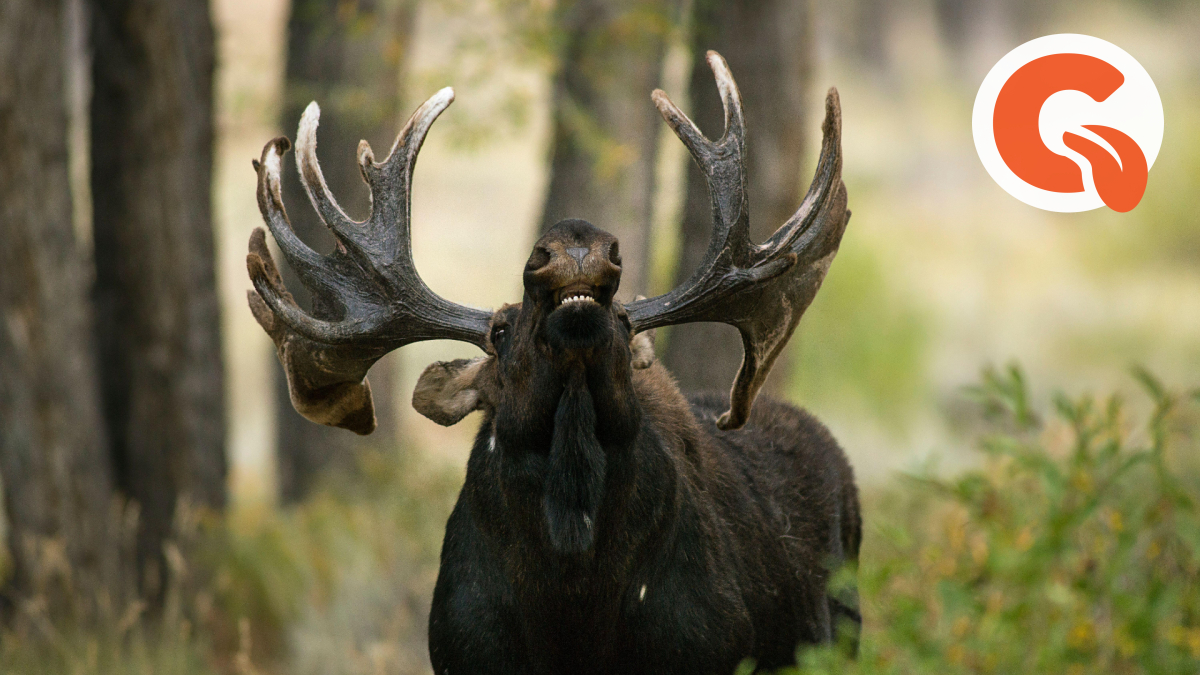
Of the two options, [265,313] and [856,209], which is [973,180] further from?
[265,313]

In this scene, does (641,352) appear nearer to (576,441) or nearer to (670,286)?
(576,441)

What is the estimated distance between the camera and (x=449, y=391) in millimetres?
4199

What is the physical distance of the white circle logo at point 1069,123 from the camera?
177 inches

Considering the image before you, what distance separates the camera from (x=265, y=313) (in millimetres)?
4387

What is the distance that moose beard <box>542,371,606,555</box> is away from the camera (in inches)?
134

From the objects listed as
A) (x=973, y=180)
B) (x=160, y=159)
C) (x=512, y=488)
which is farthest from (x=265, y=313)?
(x=973, y=180)

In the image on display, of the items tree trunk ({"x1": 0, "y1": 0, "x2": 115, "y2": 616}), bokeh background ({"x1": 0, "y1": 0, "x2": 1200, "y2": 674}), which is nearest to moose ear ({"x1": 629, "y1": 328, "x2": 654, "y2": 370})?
bokeh background ({"x1": 0, "y1": 0, "x2": 1200, "y2": 674})

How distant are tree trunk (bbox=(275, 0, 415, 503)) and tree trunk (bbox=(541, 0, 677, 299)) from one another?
1.72 metres

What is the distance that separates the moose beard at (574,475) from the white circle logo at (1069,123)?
2100 millimetres

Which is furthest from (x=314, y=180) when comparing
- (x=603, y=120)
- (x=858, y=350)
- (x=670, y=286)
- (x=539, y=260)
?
(x=858, y=350)

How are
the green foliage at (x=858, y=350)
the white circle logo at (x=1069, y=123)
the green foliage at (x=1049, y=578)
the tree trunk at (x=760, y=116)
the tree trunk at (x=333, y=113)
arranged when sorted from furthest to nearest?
the green foliage at (x=858, y=350) → the tree trunk at (x=333, y=113) → the tree trunk at (x=760, y=116) → the white circle logo at (x=1069, y=123) → the green foliage at (x=1049, y=578)

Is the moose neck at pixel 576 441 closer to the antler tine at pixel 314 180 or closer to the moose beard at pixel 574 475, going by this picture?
the moose beard at pixel 574 475

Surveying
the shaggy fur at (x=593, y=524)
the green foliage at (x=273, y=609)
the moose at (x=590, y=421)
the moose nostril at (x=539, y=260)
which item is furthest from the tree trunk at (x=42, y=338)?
the moose nostril at (x=539, y=260)

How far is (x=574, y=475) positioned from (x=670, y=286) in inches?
290
